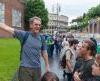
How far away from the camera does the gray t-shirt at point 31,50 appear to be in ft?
30.6

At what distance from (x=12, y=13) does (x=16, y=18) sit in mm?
4147

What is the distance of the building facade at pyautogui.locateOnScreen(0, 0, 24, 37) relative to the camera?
84.7m

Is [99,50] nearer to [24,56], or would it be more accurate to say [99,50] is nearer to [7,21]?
[24,56]

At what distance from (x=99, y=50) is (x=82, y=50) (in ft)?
3.76

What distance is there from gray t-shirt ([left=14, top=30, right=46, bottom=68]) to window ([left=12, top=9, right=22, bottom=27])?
3129 inches

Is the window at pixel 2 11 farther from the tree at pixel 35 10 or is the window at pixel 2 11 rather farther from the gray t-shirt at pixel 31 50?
the gray t-shirt at pixel 31 50

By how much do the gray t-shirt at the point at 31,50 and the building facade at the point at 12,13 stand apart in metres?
71.5

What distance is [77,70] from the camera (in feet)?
27.0

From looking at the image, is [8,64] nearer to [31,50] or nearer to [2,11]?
[31,50]

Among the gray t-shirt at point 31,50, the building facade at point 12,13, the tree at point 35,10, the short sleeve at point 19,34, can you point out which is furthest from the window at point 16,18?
the short sleeve at point 19,34

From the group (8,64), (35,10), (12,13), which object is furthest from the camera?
(35,10)

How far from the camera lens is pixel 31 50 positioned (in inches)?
370

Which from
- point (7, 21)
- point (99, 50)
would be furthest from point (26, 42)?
point (7, 21)

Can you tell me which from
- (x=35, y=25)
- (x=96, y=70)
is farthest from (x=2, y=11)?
(x=96, y=70)
